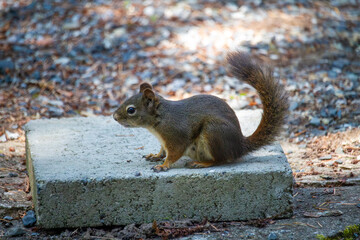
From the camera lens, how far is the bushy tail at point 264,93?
3.33 metres

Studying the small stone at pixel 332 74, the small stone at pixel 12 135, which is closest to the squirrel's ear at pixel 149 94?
the small stone at pixel 12 135

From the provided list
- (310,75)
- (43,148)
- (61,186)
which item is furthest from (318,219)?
(310,75)

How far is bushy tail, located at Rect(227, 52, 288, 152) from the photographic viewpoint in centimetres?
333

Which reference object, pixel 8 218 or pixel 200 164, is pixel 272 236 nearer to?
pixel 200 164

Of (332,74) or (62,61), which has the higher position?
(62,61)

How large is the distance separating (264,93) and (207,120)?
45 centimetres

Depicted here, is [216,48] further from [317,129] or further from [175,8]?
[317,129]

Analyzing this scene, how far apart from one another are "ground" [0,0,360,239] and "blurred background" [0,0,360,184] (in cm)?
1

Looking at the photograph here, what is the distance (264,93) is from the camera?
3377mm

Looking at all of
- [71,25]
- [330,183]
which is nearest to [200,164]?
[330,183]

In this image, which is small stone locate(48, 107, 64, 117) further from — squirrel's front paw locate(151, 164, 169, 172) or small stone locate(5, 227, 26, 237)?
squirrel's front paw locate(151, 164, 169, 172)

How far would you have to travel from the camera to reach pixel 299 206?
3344 mm

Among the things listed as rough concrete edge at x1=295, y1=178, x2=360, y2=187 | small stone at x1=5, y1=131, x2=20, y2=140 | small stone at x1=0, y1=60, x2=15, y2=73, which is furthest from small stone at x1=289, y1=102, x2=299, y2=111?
small stone at x1=0, y1=60, x2=15, y2=73

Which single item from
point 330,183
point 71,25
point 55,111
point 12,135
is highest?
point 71,25
